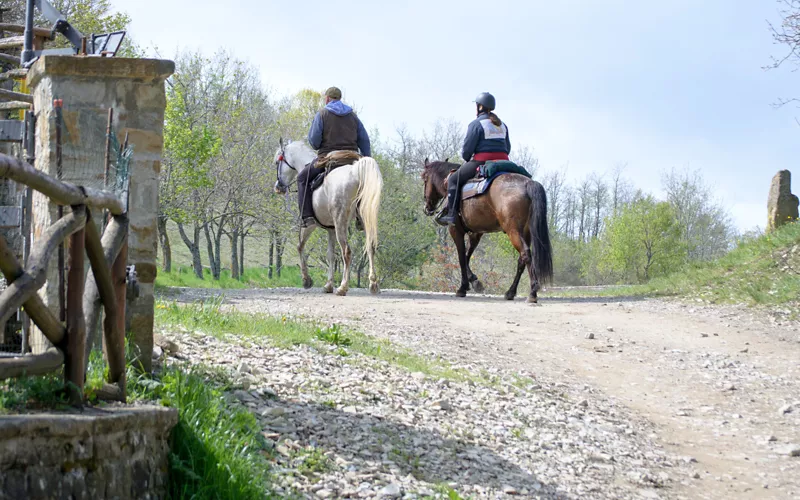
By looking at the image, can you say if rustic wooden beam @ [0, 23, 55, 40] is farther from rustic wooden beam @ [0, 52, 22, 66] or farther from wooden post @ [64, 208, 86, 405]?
wooden post @ [64, 208, 86, 405]

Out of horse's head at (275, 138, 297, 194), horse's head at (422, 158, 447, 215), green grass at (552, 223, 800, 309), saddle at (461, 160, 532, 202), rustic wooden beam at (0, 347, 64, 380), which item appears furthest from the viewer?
horse's head at (422, 158, 447, 215)

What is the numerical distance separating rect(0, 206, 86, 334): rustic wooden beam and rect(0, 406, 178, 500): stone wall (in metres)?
0.41

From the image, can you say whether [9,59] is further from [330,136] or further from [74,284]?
[330,136]

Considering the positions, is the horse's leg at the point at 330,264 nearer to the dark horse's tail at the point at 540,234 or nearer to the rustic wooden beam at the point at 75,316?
the dark horse's tail at the point at 540,234

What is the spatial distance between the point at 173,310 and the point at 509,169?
28.1ft

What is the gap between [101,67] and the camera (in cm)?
461

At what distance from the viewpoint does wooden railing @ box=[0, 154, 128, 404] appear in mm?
2816

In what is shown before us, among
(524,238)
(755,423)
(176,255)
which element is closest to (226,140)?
(176,255)

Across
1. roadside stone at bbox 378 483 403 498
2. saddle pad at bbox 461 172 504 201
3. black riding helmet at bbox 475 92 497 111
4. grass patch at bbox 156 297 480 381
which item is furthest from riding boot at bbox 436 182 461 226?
roadside stone at bbox 378 483 403 498

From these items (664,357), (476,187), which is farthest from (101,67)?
(476,187)

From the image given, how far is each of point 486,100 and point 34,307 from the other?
1302cm

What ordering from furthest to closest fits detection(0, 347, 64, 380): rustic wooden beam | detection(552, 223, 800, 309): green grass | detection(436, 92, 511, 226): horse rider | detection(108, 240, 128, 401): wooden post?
detection(436, 92, 511, 226): horse rider < detection(552, 223, 800, 309): green grass < detection(108, 240, 128, 401): wooden post < detection(0, 347, 64, 380): rustic wooden beam

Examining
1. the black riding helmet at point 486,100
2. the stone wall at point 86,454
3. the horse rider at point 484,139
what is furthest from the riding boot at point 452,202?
the stone wall at point 86,454

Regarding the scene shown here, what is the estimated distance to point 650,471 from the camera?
5.61 m
